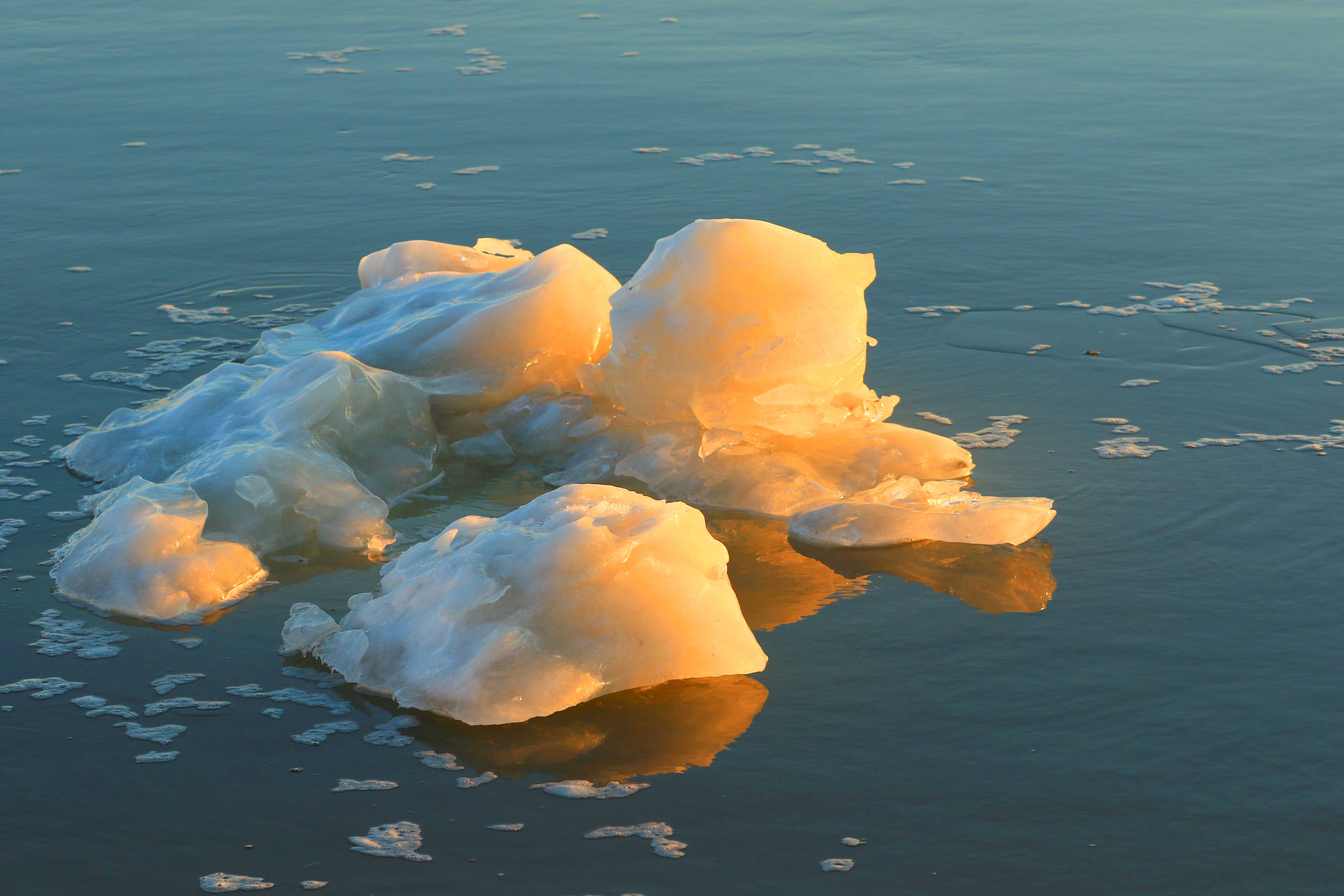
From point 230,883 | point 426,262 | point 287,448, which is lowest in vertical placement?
point 230,883

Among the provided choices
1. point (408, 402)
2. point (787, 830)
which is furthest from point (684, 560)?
point (408, 402)

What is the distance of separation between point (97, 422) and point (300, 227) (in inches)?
89.9

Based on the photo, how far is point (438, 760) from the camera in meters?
3.12

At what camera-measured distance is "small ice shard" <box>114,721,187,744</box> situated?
321 centimetres

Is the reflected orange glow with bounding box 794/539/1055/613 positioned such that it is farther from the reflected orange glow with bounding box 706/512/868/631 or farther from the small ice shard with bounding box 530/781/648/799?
the small ice shard with bounding box 530/781/648/799

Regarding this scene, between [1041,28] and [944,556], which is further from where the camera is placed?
[1041,28]

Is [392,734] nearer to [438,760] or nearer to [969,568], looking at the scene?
[438,760]

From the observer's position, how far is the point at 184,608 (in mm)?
3775

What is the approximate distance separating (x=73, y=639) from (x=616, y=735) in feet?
4.99

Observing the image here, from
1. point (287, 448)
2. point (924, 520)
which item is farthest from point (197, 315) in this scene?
point (924, 520)

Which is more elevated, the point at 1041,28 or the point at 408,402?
the point at 1041,28

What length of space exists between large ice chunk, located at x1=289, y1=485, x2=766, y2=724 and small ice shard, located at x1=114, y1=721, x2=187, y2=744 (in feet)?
1.32

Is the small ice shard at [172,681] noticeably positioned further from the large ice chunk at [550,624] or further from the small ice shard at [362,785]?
the small ice shard at [362,785]

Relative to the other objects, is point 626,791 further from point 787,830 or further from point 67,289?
point 67,289
